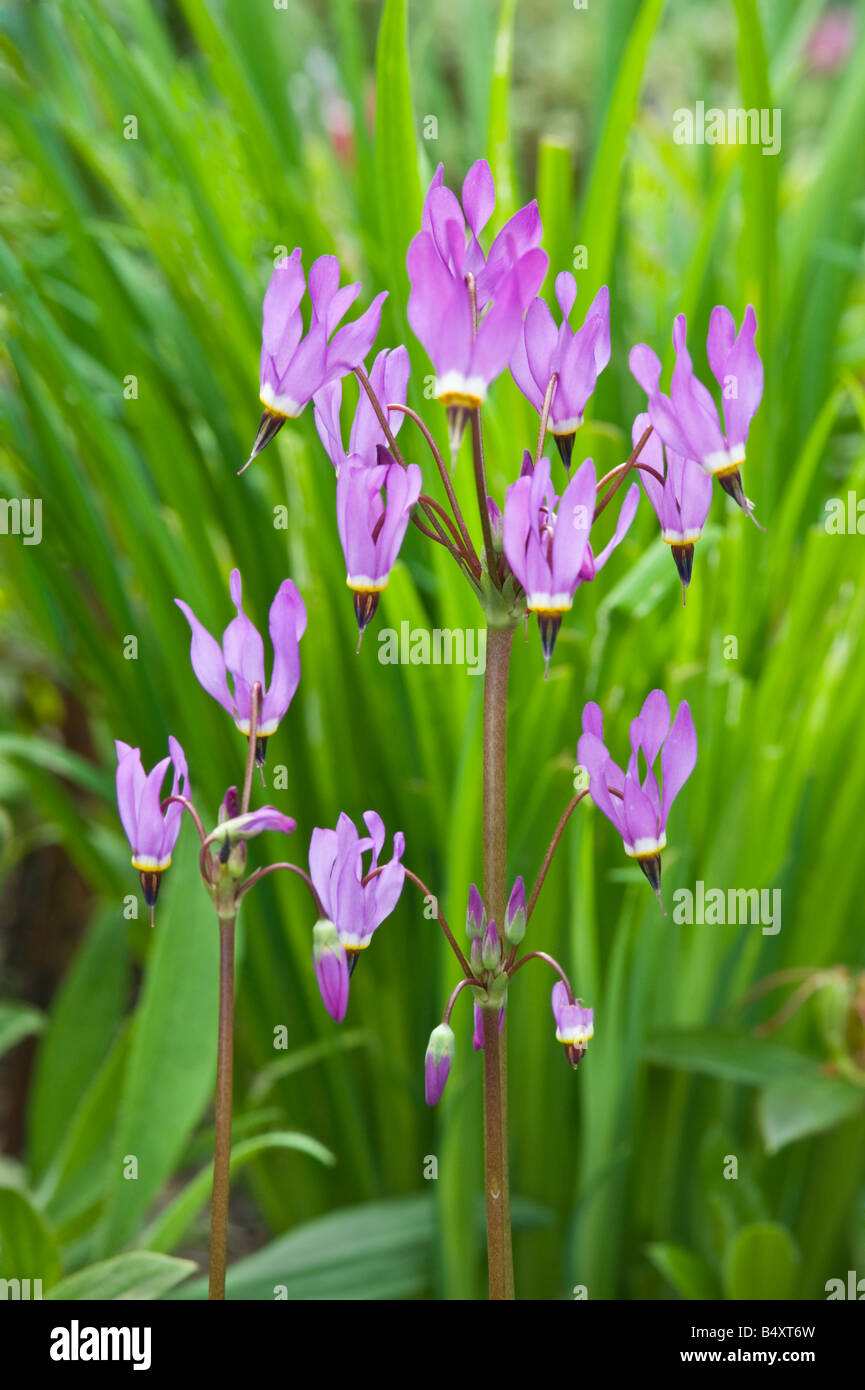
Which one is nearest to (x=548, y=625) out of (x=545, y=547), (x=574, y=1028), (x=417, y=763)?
(x=545, y=547)

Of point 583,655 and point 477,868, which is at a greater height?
point 583,655

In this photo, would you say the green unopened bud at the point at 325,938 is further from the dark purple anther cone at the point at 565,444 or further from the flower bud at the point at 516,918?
the dark purple anther cone at the point at 565,444

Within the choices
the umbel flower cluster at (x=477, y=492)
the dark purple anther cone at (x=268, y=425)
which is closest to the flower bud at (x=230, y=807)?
the umbel flower cluster at (x=477, y=492)

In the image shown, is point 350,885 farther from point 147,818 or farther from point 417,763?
point 417,763
